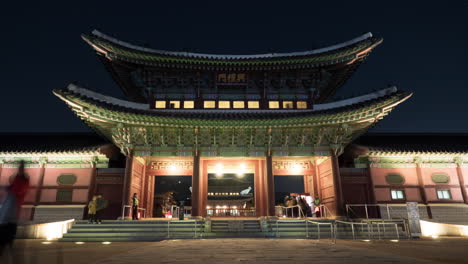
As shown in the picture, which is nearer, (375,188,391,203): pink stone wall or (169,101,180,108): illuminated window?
(375,188,391,203): pink stone wall

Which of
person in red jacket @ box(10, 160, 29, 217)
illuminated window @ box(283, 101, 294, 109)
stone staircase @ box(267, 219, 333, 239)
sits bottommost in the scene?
stone staircase @ box(267, 219, 333, 239)

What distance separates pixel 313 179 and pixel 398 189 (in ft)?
16.9

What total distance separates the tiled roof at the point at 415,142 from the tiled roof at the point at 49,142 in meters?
18.0

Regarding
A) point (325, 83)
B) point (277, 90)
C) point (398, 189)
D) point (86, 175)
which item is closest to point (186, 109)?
point (277, 90)

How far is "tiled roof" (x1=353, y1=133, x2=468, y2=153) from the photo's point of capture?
55.7 ft

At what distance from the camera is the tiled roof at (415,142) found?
17.0m

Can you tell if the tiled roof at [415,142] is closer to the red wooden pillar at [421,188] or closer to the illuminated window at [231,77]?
the red wooden pillar at [421,188]

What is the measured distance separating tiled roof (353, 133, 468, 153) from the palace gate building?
0.53 m

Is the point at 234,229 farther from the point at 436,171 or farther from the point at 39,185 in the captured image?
the point at 436,171

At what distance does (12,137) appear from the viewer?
19.2 metres

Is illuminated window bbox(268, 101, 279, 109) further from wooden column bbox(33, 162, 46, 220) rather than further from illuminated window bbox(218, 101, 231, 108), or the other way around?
wooden column bbox(33, 162, 46, 220)

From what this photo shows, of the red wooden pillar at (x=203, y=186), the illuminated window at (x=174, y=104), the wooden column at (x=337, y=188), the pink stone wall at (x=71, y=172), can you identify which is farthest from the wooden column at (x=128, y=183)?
the wooden column at (x=337, y=188)

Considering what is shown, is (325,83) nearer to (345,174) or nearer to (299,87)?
(299,87)

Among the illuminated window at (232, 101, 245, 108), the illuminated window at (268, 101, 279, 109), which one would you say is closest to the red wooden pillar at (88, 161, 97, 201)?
the illuminated window at (232, 101, 245, 108)
